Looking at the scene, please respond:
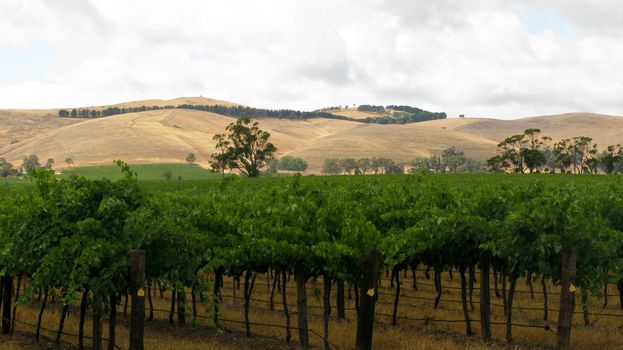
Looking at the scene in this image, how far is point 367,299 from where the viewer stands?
13.8 metres

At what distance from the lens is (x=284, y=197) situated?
787 inches

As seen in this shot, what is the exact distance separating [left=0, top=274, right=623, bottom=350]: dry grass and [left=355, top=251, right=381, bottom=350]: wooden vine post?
95.2 inches

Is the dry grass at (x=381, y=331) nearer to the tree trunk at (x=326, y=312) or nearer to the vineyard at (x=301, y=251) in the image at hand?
the vineyard at (x=301, y=251)

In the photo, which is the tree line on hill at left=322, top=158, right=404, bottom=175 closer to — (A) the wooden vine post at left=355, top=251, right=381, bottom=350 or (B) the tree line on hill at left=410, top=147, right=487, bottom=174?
(B) the tree line on hill at left=410, top=147, right=487, bottom=174

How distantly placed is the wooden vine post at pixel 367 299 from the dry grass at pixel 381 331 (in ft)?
7.93

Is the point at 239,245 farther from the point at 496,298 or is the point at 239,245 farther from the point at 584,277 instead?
the point at 496,298

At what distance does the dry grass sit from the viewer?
1692 centimetres

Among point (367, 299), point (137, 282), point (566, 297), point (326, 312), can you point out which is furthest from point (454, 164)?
point (137, 282)

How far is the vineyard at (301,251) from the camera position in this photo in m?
13.7

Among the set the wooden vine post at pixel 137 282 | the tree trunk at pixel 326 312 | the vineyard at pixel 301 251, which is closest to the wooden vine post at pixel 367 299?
the vineyard at pixel 301 251

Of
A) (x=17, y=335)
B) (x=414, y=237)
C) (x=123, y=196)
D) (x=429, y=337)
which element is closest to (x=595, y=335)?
(x=429, y=337)

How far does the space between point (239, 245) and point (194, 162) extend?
172 m

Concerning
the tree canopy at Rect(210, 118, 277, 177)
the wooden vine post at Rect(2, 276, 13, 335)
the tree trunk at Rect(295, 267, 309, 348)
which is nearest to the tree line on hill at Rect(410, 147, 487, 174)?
the tree canopy at Rect(210, 118, 277, 177)

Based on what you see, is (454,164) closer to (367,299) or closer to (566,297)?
(566,297)
